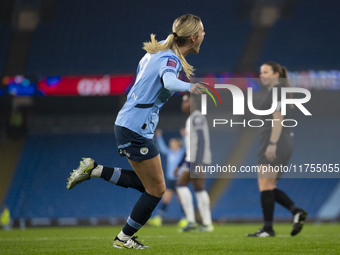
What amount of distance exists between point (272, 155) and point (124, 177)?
2.33 m

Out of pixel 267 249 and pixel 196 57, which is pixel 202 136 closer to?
pixel 267 249

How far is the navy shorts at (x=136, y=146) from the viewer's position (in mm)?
4934

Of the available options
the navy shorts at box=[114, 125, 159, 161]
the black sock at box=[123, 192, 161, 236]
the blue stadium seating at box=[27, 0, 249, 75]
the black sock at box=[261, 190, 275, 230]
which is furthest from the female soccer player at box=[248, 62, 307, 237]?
the blue stadium seating at box=[27, 0, 249, 75]

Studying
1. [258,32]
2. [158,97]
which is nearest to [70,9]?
[258,32]

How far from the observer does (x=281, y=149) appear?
7.46 meters

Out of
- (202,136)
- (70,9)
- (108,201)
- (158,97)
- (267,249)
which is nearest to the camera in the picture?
(158,97)

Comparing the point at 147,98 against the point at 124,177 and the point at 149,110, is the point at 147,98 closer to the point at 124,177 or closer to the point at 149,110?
the point at 149,110

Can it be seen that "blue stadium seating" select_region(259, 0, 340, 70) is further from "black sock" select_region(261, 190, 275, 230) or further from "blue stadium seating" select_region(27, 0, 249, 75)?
"black sock" select_region(261, 190, 275, 230)

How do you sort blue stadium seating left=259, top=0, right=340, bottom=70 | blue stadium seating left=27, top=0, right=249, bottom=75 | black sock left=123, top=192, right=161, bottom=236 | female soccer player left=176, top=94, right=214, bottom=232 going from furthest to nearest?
blue stadium seating left=259, top=0, right=340, bottom=70, blue stadium seating left=27, top=0, right=249, bottom=75, female soccer player left=176, top=94, right=214, bottom=232, black sock left=123, top=192, right=161, bottom=236

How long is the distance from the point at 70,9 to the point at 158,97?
604 inches

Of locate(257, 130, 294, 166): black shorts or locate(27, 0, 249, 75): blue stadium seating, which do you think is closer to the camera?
locate(257, 130, 294, 166): black shorts

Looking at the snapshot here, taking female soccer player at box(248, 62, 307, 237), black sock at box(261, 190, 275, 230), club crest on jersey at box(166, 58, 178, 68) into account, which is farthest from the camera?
black sock at box(261, 190, 275, 230)

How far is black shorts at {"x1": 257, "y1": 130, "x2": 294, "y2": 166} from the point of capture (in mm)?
7321

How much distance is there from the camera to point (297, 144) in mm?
18734
